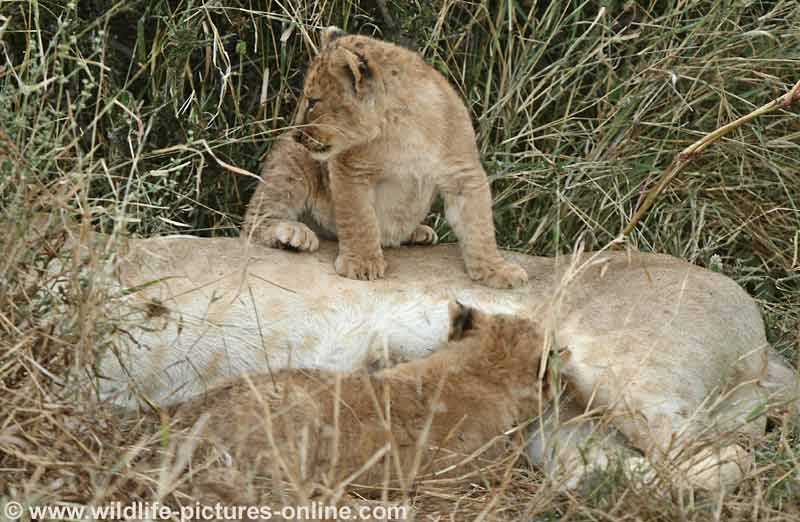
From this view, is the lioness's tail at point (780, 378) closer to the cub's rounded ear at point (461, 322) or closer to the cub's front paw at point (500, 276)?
the cub's front paw at point (500, 276)

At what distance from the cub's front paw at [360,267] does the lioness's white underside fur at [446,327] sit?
34 millimetres

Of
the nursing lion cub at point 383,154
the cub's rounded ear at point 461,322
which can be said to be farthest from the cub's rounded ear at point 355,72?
the cub's rounded ear at point 461,322

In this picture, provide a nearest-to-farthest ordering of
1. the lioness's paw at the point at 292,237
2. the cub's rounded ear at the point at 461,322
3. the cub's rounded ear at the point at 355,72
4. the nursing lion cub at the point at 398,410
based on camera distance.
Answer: the nursing lion cub at the point at 398,410
the cub's rounded ear at the point at 461,322
the cub's rounded ear at the point at 355,72
the lioness's paw at the point at 292,237

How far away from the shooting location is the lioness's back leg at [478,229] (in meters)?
3.75

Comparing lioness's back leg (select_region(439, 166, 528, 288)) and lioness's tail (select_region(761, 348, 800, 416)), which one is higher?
lioness's back leg (select_region(439, 166, 528, 288))

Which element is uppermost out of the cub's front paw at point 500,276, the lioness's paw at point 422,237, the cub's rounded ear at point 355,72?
the cub's rounded ear at point 355,72

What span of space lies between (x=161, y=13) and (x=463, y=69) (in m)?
1.29

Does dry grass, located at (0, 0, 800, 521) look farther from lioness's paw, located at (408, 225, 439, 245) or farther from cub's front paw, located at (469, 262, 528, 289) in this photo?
cub's front paw, located at (469, 262, 528, 289)

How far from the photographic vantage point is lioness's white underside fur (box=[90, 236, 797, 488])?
3.28m

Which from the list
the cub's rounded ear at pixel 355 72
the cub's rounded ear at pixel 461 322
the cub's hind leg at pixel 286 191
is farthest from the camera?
the cub's hind leg at pixel 286 191

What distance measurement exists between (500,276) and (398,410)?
1.03 m

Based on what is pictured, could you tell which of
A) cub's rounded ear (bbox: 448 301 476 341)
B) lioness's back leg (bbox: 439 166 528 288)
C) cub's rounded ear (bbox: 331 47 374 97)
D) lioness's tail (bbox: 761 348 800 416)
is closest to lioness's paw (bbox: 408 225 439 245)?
lioness's back leg (bbox: 439 166 528 288)

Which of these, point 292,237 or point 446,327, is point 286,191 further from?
point 446,327

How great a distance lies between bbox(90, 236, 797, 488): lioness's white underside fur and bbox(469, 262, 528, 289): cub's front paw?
29 millimetres
